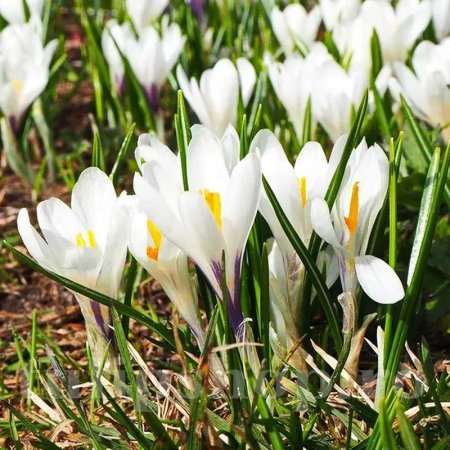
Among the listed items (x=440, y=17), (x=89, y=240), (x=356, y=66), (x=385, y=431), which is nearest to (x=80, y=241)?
(x=89, y=240)

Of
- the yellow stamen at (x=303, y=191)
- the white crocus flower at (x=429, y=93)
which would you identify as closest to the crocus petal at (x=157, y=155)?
the yellow stamen at (x=303, y=191)

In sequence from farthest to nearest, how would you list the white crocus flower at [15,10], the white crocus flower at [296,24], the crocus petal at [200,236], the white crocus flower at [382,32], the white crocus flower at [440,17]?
the white crocus flower at [15,10]
the white crocus flower at [296,24]
the white crocus flower at [440,17]
the white crocus flower at [382,32]
the crocus petal at [200,236]

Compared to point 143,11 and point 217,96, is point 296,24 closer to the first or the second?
point 143,11

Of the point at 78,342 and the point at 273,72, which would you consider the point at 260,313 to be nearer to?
the point at 78,342

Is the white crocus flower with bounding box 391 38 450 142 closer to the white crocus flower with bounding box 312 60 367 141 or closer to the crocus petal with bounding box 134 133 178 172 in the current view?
the white crocus flower with bounding box 312 60 367 141

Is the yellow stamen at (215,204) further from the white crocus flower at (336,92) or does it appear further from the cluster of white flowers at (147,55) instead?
the cluster of white flowers at (147,55)

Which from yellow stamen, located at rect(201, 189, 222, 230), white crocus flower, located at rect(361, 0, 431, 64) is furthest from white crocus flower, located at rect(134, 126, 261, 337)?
white crocus flower, located at rect(361, 0, 431, 64)
